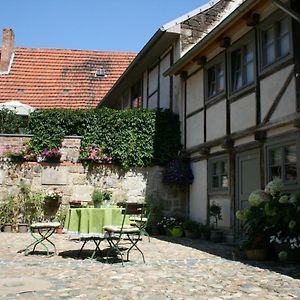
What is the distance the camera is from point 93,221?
704cm

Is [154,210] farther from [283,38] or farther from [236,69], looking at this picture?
[283,38]

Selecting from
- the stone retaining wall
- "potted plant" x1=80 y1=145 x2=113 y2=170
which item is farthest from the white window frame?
"potted plant" x1=80 y1=145 x2=113 y2=170

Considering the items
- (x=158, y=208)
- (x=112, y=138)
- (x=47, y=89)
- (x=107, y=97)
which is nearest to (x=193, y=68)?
(x=112, y=138)

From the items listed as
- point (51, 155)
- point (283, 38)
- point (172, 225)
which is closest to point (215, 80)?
point (283, 38)

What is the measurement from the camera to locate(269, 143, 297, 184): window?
7.62m

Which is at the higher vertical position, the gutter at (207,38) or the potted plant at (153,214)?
the gutter at (207,38)

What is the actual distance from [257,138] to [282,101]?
95 centimetres

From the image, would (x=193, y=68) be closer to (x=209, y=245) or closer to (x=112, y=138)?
(x=112, y=138)

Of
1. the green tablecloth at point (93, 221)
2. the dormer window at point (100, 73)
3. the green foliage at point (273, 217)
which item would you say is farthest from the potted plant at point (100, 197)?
the dormer window at point (100, 73)

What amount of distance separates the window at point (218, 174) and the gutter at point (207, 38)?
2644 mm

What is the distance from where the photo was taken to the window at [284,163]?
7621mm

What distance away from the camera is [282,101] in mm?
7820

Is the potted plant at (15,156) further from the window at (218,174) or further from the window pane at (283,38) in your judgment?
the window pane at (283,38)

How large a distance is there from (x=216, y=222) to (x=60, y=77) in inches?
544
